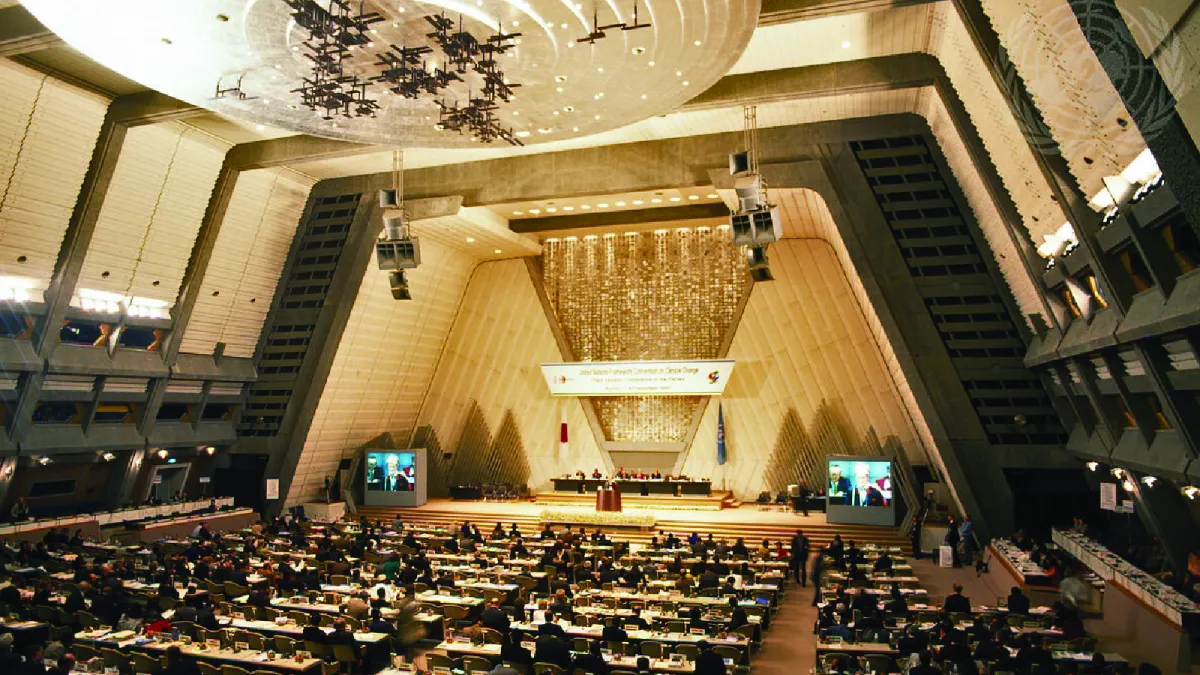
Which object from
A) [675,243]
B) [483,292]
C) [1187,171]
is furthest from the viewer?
[483,292]

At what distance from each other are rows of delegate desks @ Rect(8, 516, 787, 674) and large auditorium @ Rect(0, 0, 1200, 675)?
0.10 meters

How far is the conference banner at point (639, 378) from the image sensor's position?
2677 cm


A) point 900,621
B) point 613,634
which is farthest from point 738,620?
point 900,621

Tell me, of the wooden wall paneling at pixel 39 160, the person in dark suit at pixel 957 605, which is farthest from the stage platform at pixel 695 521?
the wooden wall paneling at pixel 39 160

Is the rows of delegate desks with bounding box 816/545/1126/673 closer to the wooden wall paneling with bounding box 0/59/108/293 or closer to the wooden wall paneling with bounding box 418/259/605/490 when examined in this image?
the wooden wall paneling with bounding box 418/259/605/490

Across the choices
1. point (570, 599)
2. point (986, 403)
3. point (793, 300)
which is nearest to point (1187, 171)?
point (570, 599)

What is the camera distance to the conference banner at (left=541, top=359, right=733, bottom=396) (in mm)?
26766

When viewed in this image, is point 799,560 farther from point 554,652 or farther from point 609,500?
point 554,652

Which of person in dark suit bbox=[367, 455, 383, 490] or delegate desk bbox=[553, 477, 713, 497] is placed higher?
delegate desk bbox=[553, 477, 713, 497]

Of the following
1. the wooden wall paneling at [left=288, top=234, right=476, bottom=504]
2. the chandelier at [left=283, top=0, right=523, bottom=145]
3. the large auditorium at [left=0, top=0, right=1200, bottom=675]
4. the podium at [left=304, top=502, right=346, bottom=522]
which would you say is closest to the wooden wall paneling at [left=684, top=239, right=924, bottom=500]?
the large auditorium at [left=0, top=0, right=1200, bottom=675]

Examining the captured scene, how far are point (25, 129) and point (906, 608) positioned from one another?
20.0 metres

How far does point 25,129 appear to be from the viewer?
17.9 metres

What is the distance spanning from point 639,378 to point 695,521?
5.98 meters

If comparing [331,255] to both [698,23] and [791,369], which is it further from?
[698,23]
